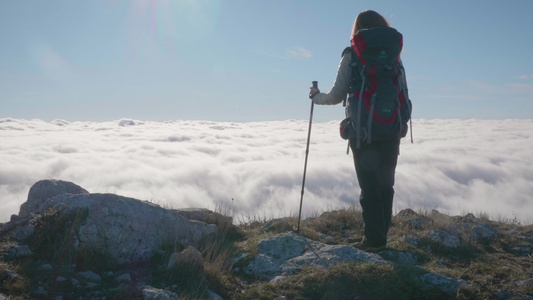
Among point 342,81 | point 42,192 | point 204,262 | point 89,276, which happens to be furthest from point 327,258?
point 42,192

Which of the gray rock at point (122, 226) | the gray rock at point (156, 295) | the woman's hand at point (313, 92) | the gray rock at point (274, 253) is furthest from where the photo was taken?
the woman's hand at point (313, 92)

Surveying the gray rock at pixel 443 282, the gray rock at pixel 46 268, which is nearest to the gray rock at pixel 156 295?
the gray rock at pixel 46 268

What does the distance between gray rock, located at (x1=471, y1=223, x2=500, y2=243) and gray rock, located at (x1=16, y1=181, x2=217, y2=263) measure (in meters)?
4.12

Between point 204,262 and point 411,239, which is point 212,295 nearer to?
point 204,262

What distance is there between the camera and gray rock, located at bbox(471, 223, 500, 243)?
5.63 metres

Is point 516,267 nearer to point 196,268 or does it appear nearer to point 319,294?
point 319,294

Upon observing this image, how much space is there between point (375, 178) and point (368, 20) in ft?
5.99

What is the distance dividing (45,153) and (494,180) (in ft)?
361

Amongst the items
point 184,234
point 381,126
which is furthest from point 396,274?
point 184,234

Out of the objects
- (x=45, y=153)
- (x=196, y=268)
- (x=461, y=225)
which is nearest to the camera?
(x=196, y=268)

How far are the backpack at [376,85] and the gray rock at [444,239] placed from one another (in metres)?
1.93

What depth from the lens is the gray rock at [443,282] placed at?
10.9ft

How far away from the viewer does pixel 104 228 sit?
3.95 m

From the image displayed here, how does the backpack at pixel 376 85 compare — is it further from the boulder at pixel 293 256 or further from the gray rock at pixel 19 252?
the gray rock at pixel 19 252
